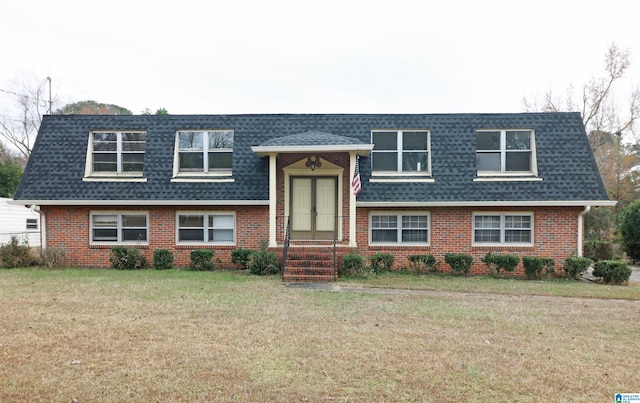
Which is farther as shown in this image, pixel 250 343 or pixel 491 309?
pixel 491 309

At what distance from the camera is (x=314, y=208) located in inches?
664

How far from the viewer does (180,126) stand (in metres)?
17.7

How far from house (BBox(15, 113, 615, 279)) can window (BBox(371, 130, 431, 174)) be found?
40 mm

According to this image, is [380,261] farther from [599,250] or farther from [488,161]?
[599,250]

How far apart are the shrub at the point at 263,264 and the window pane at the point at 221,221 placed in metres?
2.30

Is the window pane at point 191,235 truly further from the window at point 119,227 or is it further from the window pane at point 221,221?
the window at point 119,227

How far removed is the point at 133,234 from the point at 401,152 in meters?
9.56

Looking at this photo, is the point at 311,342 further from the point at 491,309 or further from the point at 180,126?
the point at 180,126

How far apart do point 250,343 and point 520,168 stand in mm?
13149

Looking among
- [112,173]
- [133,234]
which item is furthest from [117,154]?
[133,234]

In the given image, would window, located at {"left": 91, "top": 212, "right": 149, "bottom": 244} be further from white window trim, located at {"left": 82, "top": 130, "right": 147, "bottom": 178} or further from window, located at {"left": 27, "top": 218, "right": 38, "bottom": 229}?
window, located at {"left": 27, "top": 218, "right": 38, "bottom": 229}

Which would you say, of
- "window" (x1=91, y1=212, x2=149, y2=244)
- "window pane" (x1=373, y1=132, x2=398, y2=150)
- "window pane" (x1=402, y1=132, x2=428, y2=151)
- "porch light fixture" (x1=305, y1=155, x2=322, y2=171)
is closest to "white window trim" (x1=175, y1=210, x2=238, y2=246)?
"window" (x1=91, y1=212, x2=149, y2=244)

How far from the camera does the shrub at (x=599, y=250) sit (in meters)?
22.2

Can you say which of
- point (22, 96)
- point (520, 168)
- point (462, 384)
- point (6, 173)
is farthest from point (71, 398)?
point (22, 96)
